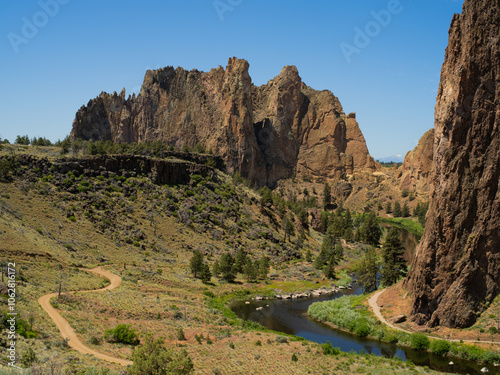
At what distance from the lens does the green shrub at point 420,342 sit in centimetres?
5250

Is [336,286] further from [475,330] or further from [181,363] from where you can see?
[181,363]

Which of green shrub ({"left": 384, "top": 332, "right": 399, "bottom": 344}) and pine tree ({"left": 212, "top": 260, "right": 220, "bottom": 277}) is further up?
pine tree ({"left": 212, "top": 260, "right": 220, "bottom": 277})

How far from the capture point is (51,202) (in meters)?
91.8

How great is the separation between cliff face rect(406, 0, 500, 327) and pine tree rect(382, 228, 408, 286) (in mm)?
21024

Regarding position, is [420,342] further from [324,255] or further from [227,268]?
[324,255]

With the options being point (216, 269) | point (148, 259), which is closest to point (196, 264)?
point (216, 269)

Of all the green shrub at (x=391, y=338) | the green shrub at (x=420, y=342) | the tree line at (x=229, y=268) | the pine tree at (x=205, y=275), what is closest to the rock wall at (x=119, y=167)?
Result: the tree line at (x=229, y=268)

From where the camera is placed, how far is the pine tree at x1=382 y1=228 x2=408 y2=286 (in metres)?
78.2

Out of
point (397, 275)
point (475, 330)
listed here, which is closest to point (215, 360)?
point (475, 330)

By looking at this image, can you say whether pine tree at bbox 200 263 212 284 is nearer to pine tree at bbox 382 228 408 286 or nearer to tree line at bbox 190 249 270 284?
tree line at bbox 190 249 270 284

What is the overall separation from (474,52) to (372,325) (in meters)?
42.2

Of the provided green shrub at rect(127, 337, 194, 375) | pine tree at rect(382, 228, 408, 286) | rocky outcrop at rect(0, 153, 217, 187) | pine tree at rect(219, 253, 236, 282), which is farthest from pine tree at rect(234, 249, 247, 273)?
green shrub at rect(127, 337, 194, 375)

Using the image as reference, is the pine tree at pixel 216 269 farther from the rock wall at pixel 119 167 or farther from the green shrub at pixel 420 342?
the green shrub at pixel 420 342

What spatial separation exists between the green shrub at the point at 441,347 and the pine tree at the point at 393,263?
26.5 metres
